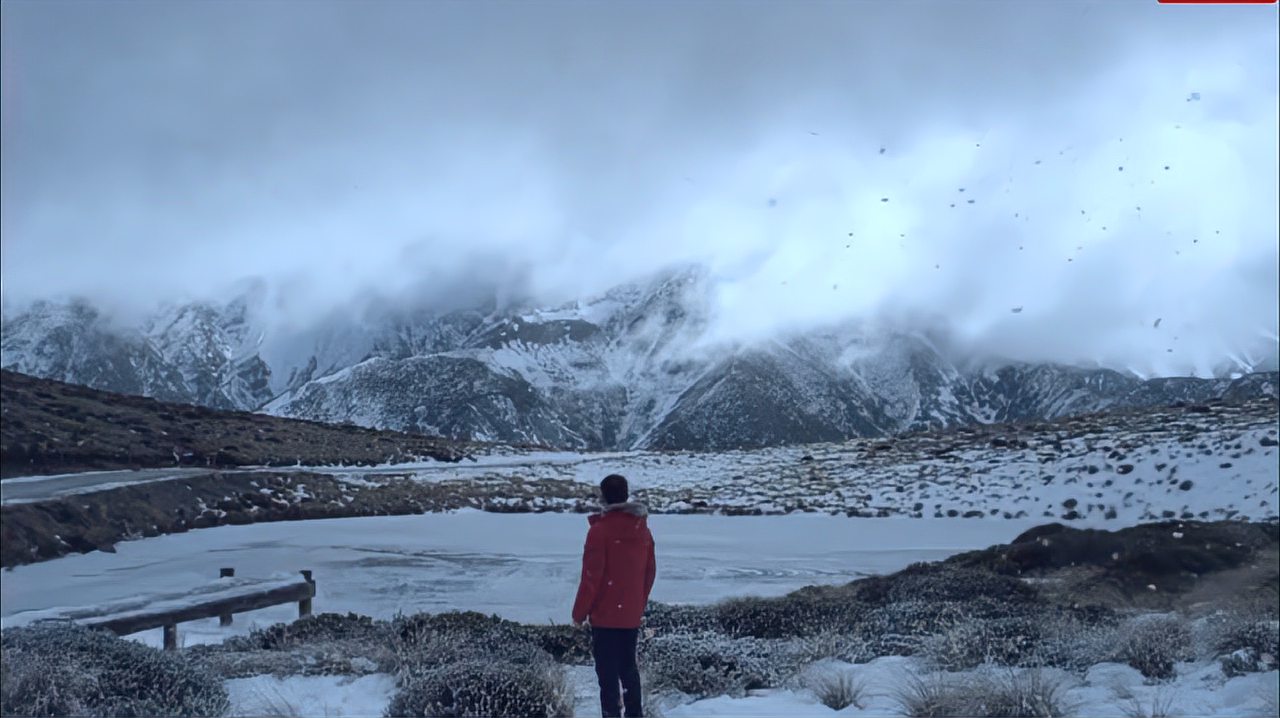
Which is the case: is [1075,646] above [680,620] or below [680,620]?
above

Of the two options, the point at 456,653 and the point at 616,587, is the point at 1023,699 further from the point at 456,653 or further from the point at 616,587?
the point at 456,653

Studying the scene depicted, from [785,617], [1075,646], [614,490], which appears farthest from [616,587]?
[785,617]

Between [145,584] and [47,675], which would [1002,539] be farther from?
[47,675]

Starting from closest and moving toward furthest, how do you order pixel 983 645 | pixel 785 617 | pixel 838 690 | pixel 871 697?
pixel 838 690 < pixel 871 697 < pixel 983 645 < pixel 785 617

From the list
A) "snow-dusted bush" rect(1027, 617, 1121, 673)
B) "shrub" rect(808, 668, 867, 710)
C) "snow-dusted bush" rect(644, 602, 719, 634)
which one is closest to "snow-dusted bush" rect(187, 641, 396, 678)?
"snow-dusted bush" rect(644, 602, 719, 634)

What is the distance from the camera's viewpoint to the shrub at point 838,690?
7.22 metres

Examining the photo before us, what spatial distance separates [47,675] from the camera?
22.3 ft

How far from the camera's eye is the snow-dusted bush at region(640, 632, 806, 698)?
306 inches

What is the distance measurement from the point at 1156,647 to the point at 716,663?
11.5 ft

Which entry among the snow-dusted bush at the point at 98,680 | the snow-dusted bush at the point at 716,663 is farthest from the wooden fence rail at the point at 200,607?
the snow-dusted bush at the point at 716,663

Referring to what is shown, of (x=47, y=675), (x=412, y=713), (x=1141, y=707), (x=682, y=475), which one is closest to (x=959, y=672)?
(x=1141, y=707)

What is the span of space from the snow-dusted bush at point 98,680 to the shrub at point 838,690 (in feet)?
14.1

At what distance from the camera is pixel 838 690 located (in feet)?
23.9

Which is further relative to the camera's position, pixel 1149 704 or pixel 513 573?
pixel 513 573
